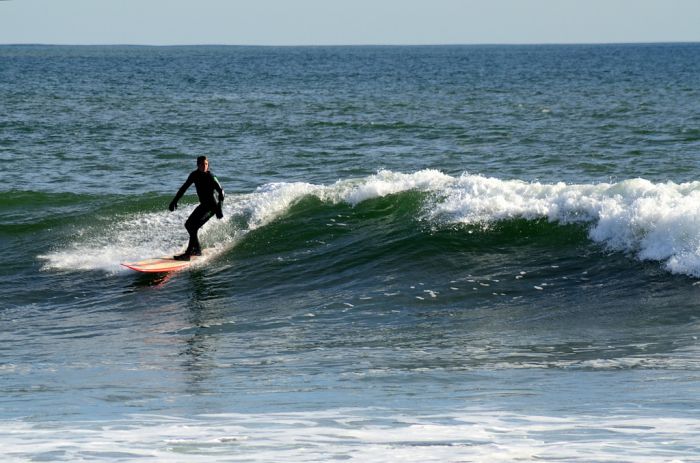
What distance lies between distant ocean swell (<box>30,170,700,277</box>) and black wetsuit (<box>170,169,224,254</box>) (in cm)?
103

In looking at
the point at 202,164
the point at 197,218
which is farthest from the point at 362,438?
the point at 197,218

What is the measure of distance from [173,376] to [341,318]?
123 inches

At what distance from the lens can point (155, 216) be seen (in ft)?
60.2

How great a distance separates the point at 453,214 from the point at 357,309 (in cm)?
417

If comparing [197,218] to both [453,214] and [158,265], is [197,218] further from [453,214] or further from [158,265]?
[453,214]

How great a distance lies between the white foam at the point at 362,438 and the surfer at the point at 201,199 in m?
7.17

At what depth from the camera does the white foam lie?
259 inches

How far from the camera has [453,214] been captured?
16391mm

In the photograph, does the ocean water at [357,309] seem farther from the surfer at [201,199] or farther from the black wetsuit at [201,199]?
the black wetsuit at [201,199]

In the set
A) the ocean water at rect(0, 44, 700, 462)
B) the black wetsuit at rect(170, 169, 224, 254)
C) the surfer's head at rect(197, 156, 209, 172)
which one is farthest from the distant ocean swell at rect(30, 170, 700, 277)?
the surfer's head at rect(197, 156, 209, 172)

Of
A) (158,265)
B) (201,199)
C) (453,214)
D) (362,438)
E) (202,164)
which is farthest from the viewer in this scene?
(453,214)

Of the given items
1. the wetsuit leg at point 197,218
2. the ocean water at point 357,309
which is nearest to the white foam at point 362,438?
the ocean water at point 357,309

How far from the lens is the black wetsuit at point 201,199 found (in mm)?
14750

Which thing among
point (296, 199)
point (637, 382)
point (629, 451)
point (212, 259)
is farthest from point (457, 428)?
point (296, 199)
